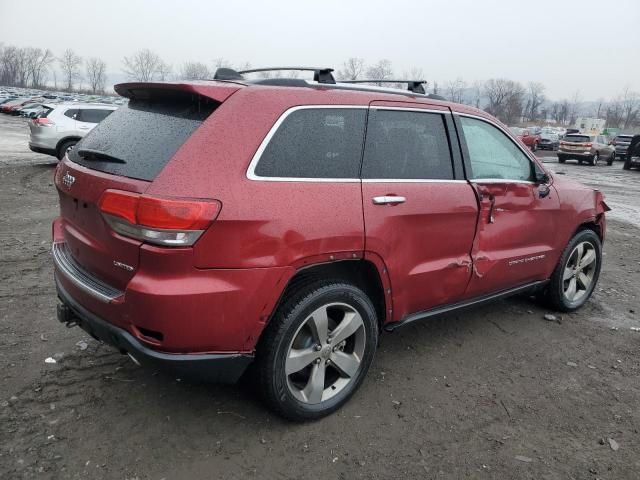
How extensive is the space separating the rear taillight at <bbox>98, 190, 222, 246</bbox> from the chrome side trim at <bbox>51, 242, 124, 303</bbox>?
0.39 meters

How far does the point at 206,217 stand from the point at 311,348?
98cm

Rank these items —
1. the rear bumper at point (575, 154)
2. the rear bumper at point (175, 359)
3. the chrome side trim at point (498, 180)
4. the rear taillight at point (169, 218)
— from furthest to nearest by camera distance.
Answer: the rear bumper at point (575, 154), the chrome side trim at point (498, 180), the rear bumper at point (175, 359), the rear taillight at point (169, 218)

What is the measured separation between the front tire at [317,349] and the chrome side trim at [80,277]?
2.59ft

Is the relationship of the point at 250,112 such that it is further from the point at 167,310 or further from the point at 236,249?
the point at 167,310

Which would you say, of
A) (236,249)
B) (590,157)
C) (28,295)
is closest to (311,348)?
(236,249)

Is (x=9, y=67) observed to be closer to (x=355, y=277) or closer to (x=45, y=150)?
(x=45, y=150)

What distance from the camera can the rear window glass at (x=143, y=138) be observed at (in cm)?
256

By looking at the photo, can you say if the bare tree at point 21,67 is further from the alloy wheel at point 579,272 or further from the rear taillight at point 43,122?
the alloy wheel at point 579,272

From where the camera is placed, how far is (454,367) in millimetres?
3705

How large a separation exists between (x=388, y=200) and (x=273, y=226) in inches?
31.2

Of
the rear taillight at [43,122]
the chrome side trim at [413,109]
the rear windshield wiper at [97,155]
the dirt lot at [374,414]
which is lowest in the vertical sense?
the dirt lot at [374,414]

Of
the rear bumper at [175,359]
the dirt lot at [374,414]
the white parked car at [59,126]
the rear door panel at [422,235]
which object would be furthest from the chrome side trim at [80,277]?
the white parked car at [59,126]

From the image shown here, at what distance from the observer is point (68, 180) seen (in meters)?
2.92

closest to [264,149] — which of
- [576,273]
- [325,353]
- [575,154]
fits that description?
[325,353]
